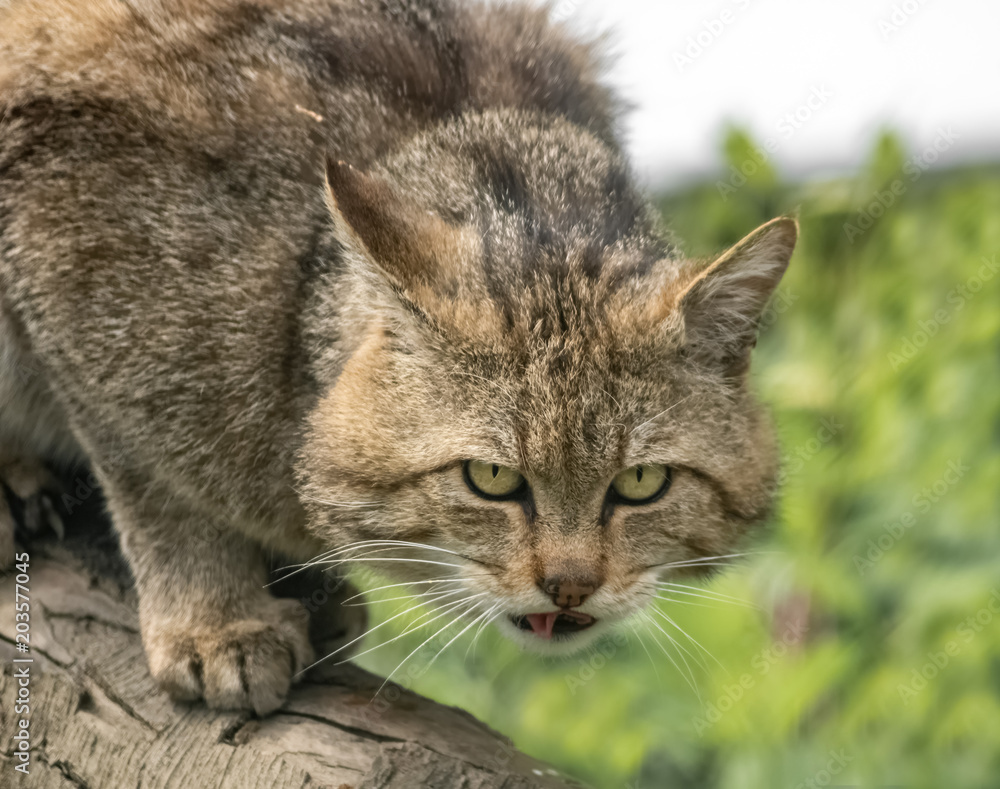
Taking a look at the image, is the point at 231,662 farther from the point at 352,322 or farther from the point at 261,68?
the point at 261,68

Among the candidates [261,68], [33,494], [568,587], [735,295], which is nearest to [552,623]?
[568,587]

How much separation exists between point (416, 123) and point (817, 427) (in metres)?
1.84

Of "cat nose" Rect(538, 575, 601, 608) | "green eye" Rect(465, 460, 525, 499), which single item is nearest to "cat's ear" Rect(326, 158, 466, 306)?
"green eye" Rect(465, 460, 525, 499)

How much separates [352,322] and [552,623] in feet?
2.60

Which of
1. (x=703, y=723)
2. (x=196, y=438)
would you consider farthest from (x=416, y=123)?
(x=703, y=723)

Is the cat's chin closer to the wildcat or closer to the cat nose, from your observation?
the wildcat

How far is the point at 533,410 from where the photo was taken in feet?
6.13

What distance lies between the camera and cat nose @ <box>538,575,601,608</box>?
1.87 meters

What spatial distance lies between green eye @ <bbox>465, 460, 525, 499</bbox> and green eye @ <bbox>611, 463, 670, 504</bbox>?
205 mm

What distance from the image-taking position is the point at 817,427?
3357mm

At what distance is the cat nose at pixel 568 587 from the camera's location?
6.12 ft

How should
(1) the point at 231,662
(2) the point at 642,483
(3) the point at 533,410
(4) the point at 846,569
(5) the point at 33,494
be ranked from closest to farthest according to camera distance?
(3) the point at 533,410
(2) the point at 642,483
(1) the point at 231,662
(5) the point at 33,494
(4) the point at 846,569

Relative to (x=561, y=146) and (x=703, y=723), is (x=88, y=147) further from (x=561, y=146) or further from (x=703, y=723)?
(x=703, y=723)

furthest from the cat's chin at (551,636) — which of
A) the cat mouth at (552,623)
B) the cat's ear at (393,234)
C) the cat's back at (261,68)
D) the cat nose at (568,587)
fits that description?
the cat's back at (261,68)
